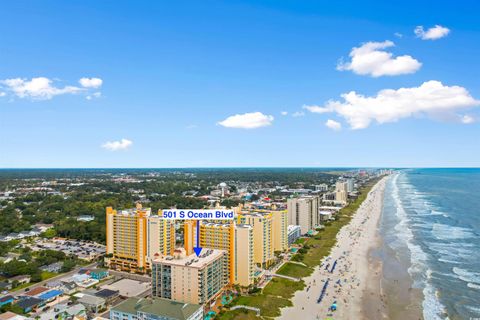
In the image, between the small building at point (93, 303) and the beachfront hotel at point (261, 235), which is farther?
the beachfront hotel at point (261, 235)

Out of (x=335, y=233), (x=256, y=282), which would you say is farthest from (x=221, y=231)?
(x=335, y=233)

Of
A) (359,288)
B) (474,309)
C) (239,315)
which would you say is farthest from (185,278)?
(474,309)

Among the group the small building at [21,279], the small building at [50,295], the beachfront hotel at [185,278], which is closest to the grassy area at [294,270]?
the beachfront hotel at [185,278]

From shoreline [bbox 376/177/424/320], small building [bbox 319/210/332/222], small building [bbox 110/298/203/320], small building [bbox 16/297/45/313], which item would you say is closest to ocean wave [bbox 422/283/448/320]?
shoreline [bbox 376/177/424/320]

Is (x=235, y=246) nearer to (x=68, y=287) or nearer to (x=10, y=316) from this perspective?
(x=68, y=287)

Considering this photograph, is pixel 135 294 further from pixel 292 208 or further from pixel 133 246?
pixel 292 208

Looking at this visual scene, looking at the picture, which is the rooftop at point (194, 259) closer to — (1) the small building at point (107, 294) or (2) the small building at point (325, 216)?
(1) the small building at point (107, 294)

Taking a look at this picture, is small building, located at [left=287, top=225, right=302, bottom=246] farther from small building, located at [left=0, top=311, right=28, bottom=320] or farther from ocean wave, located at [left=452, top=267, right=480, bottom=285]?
small building, located at [left=0, top=311, right=28, bottom=320]
